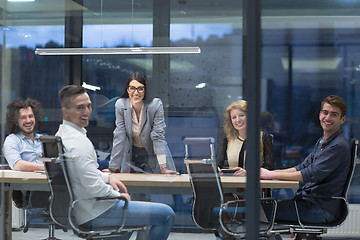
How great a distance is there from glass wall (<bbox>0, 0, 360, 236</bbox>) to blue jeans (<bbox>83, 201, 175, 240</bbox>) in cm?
15

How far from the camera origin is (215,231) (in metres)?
4.11

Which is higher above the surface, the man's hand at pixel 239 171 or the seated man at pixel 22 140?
the seated man at pixel 22 140

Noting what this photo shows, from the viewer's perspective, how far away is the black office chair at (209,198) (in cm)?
398

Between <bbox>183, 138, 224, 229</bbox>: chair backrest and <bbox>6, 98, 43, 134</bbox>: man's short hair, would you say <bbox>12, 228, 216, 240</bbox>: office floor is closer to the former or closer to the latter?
<bbox>183, 138, 224, 229</bbox>: chair backrest

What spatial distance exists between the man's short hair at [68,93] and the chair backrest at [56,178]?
0.44 m

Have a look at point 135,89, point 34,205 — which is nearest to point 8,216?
point 34,205

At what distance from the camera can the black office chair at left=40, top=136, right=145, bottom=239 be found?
3.92 metres

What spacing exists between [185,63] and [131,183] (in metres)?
1.84

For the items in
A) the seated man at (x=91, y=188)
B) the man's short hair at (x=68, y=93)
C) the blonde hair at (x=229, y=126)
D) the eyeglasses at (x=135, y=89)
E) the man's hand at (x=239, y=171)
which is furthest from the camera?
the eyeglasses at (x=135, y=89)

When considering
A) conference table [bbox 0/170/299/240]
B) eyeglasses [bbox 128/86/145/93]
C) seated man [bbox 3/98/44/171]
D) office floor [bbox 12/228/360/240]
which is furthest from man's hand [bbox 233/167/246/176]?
eyeglasses [bbox 128/86/145/93]

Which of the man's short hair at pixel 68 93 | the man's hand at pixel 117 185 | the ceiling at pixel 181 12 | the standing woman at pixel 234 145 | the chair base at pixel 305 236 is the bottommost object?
the chair base at pixel 305 236

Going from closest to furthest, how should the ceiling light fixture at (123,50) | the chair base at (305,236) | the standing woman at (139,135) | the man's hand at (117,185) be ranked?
1. the man's hand at (117,185)
2. the chair base at (305,236)
3. the standing woman at (139,135)
4. the ceiling light fixture at (123,50)

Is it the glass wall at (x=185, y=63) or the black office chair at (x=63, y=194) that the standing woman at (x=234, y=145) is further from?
the black office chair at (x=63, y=194)

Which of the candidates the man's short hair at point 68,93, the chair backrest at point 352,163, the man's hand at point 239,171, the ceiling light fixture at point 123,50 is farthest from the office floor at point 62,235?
the ceiling light fixture at point 123,50
